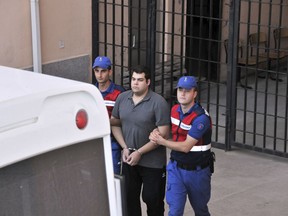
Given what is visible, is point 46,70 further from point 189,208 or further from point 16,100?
point 16,100

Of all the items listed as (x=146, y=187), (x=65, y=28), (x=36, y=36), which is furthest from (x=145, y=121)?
(x=65, y=28)

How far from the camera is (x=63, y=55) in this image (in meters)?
11.8

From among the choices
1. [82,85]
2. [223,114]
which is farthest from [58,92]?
[223,114]

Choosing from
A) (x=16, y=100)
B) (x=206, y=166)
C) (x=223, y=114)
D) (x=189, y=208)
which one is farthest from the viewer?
(x=223, y=114)

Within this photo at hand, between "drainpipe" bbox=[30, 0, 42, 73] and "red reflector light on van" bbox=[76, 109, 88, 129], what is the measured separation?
7.44 m

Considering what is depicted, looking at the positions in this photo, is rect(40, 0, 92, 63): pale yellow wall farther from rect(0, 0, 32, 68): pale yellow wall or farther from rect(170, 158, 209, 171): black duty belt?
rect(170, 158, 209, 171): black duty belt

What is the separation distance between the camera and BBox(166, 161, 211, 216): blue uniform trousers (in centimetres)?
702

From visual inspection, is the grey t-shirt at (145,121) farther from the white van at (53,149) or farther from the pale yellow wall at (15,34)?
the pale yellow wall at (15,34)

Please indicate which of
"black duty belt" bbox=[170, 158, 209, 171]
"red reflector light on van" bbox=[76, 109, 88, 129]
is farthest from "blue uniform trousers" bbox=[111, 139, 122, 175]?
"red reflector light on van" bbox=[76, 109, 88, 129]

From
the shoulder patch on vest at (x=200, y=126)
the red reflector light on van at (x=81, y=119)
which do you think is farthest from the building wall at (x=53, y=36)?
the red reflector light on van at (x=81, y=119)

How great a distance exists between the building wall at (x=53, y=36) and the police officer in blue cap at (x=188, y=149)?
4.61 metres

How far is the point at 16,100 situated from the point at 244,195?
19.0 ft

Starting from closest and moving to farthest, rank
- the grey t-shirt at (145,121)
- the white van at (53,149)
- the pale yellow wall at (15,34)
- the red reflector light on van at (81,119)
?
1. the white van at (53,149)
2. the red reflector light on van at (81,119)
3. the grey t-shirt at (145,121)
4. the pale yellow wall at (15,34)

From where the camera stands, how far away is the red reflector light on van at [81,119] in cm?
392
